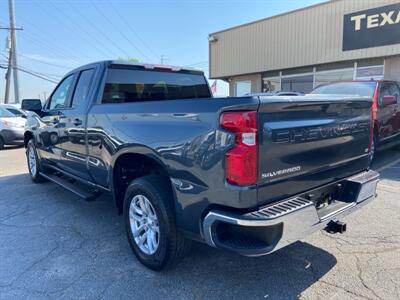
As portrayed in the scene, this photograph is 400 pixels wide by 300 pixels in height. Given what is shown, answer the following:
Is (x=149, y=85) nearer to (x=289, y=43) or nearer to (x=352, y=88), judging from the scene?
(x=352, y=88)

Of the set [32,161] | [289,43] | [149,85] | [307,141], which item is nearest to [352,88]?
[149,85]

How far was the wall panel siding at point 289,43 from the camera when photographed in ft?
41.4

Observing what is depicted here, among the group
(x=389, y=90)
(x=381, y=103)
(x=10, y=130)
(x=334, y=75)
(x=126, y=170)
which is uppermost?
(x=334, y=75)

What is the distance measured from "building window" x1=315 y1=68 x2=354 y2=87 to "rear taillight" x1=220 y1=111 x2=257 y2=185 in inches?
490

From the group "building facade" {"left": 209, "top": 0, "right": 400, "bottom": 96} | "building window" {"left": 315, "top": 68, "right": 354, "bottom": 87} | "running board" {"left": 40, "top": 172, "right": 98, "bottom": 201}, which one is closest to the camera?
"running board" {"left": 40, "top": 172, "right": 98, "bottom": 201}

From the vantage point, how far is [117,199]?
3.59 m

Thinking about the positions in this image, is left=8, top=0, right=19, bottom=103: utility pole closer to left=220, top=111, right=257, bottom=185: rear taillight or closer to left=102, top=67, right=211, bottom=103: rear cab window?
left=102, top=67, right=211, bottom=103: rear cab window

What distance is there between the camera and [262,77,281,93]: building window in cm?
1559

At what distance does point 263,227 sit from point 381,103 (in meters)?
5.86

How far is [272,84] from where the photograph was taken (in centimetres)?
1592

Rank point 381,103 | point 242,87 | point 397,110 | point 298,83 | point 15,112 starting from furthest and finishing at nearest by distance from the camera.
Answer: point 242,87 < point 298,83 < point 15,112 < point 397,110 < point 381,103

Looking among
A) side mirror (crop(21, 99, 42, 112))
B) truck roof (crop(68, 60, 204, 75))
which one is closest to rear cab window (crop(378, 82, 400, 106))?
truck roof (crop(68, 60, 204, 75))

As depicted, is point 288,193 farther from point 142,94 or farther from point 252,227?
point 142,94

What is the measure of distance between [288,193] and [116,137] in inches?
69.9
